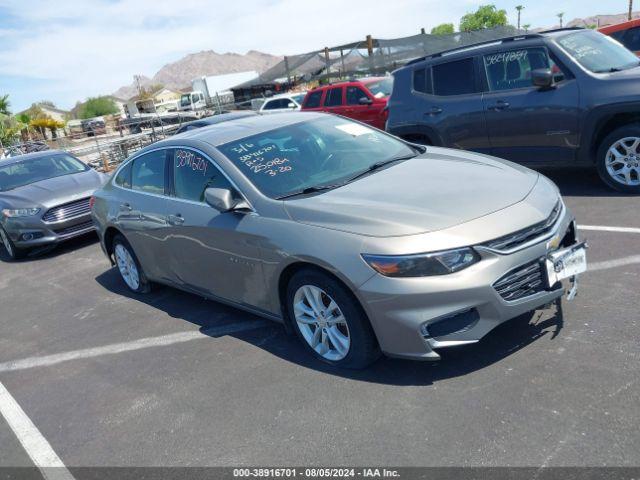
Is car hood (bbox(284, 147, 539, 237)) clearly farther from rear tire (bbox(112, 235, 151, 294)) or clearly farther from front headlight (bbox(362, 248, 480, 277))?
rear tire (bbox(112, 235, 151, 294))

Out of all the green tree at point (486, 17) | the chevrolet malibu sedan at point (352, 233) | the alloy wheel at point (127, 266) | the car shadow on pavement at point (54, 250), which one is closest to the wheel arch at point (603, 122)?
the chevrolet malibu sedan at point (352, 233)

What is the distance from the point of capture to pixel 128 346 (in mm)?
5070

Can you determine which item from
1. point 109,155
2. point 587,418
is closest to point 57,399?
point 587,418

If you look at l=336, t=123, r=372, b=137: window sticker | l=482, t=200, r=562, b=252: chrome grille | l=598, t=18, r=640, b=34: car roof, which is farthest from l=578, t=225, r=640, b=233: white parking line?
l=598, t=18, r=640, b=34: car roof

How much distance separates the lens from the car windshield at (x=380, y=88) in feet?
45.2

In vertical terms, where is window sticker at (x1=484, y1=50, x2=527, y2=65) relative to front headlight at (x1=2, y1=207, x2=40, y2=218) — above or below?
above

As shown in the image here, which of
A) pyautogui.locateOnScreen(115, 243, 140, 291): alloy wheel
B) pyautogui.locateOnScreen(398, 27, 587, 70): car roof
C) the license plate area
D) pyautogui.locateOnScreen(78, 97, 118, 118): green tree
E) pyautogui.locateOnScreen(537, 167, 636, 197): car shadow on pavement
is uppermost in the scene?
pyautogui.locateOnScreen(398, 27, 587, 70): car roof

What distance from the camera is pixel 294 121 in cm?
520

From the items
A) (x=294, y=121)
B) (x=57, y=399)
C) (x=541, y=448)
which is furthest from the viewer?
(x=294, y=121)

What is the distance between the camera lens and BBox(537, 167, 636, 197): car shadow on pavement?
689 cm

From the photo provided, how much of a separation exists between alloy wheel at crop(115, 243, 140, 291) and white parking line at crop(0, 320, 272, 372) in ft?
3.79

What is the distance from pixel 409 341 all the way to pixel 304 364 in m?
0.97

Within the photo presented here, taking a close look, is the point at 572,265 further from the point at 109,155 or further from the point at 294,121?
the point at 109,155

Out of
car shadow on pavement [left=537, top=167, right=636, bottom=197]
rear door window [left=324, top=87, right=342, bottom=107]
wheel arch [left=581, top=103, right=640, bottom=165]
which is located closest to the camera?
wheel arch [left=581, top=103, right=640, bottom=165]
